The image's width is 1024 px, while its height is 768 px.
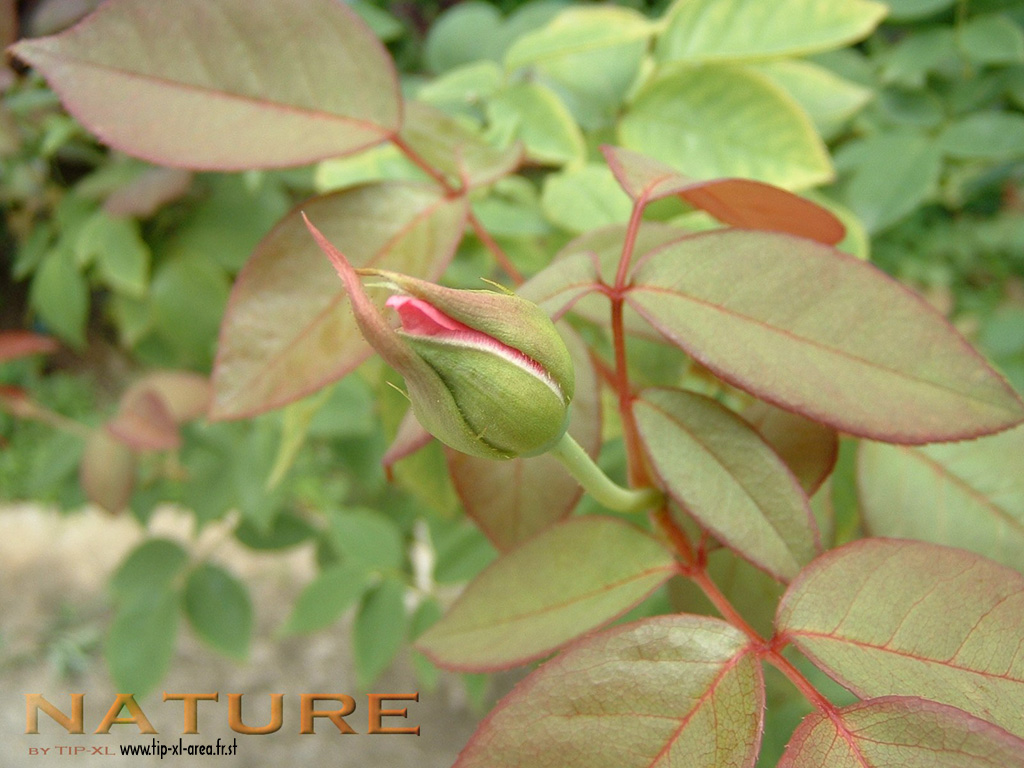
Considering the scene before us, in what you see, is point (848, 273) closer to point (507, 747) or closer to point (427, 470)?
point (507, 747)

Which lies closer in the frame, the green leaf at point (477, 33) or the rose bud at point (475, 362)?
the rose bud at point (475, 362)

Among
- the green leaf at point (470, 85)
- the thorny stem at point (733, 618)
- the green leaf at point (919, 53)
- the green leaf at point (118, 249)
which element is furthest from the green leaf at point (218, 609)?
the green leaf at point (919, 53)

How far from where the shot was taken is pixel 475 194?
0.55 meters

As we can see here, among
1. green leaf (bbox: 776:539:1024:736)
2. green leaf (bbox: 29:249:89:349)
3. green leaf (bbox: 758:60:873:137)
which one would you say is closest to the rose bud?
green leaf (bbox: 776:539:1024:736)

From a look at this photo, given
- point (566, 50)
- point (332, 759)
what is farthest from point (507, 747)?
point (332, 759)

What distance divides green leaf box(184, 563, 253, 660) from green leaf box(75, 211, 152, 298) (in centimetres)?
34

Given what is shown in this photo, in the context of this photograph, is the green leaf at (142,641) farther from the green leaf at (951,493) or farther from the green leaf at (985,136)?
the green leaf at (985,136)

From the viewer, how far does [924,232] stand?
7.16 ft

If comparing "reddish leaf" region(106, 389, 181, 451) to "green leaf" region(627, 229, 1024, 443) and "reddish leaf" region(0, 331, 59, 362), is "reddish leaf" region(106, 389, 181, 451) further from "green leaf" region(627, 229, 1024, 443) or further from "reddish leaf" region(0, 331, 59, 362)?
"green leaf" region(627, 229, 1024, 443)

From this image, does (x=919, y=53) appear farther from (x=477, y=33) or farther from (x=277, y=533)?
(x=277, y=533)

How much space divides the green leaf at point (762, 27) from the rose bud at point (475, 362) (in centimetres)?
37

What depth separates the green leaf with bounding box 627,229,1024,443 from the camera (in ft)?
0.79

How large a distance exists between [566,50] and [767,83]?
0.13 meters

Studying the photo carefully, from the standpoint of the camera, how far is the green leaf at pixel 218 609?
2.93 feet
